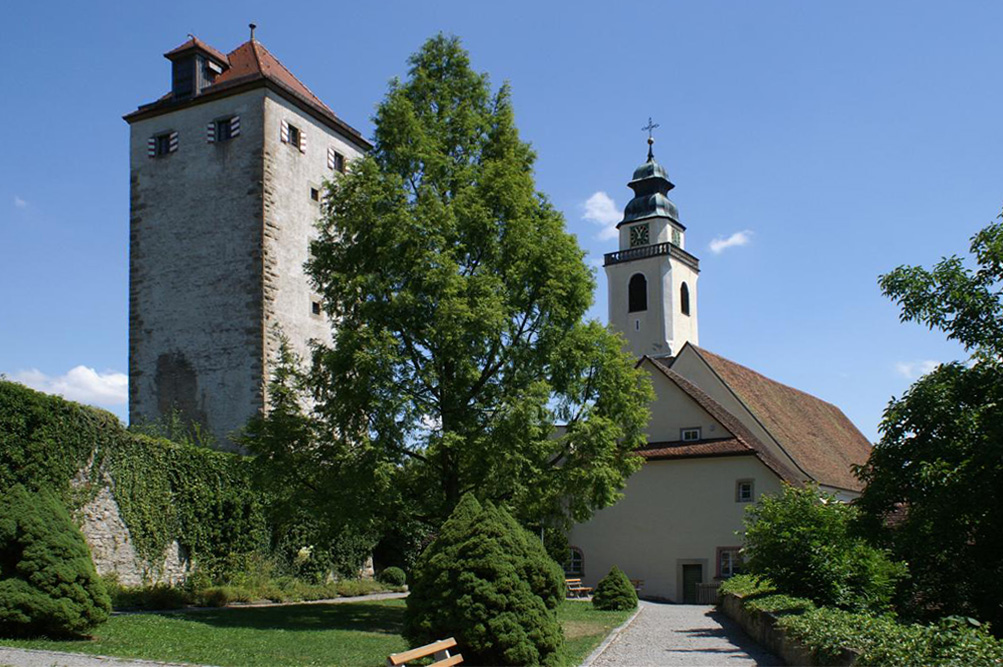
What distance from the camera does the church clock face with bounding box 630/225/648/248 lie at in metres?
64.5

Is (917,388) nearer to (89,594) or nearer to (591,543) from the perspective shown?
(89,594)

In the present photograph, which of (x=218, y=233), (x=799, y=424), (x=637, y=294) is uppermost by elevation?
(x=637, y=294)

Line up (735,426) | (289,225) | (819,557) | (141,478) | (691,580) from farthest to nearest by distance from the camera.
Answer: (289,225) → (735,426) → (691,580) → (141,478) → (819,557)

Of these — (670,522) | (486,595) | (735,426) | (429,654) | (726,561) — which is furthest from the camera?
(735,426)

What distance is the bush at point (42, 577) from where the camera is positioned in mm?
12594

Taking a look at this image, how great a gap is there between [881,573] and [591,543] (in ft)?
55.2

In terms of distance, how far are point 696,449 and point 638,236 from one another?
35.5m

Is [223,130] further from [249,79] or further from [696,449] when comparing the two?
[696,449]

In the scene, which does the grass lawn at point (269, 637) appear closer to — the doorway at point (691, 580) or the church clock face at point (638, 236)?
the doorway at point (691, 580)

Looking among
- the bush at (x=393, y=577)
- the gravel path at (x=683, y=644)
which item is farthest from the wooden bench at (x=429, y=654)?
the bush at (x=393, y=577)

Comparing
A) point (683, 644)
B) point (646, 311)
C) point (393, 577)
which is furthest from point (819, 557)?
point (646, 311)

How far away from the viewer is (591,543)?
107 feet

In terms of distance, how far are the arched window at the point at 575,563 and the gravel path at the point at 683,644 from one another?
384 inches

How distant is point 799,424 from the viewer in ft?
125
